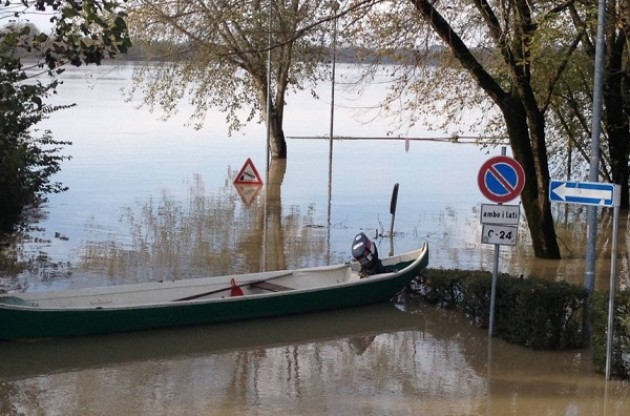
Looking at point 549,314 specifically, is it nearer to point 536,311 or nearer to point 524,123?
point 536,311

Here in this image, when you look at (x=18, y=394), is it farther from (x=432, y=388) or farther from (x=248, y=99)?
(x=248, y=99)

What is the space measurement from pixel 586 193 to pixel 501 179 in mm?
1465

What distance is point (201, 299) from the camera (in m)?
14.2

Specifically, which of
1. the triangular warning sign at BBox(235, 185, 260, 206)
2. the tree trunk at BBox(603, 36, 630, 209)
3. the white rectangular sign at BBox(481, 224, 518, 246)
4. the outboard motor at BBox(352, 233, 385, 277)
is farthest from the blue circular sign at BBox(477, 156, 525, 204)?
the triangular warning sign at BBox(235, 185, 260, 206)

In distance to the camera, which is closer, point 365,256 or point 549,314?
point 549,314

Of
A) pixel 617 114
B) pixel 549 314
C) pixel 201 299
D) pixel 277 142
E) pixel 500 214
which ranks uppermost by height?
pixel 617 114

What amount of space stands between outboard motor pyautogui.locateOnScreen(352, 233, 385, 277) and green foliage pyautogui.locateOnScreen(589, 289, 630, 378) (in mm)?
4419

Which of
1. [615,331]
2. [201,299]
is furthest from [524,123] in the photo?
[615,331]

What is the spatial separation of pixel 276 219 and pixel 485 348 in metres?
12.8

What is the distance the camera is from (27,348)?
13.0m

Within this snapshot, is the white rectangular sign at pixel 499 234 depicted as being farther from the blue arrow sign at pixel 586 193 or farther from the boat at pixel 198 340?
the boat at pixel 198 340

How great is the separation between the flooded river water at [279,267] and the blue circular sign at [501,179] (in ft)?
6.68

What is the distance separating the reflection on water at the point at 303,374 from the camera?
1088 centimetres

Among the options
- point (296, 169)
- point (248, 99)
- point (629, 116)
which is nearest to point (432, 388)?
point (629, 116)
